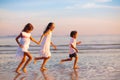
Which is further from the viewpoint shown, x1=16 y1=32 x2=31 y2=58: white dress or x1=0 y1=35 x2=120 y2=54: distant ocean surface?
x1=0 y1=35 x2=120 y2=54: distant ocean surface

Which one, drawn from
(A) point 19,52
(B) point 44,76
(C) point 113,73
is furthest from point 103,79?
(A) point 19,52

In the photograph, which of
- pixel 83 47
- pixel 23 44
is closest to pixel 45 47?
pixel 23 44

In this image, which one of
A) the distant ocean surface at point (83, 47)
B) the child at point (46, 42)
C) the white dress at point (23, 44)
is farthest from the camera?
the distant ocean surface at point (83, 47)

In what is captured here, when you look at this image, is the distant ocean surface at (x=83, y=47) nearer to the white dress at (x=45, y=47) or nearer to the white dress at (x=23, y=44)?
the white dress at (x=45, y=47)

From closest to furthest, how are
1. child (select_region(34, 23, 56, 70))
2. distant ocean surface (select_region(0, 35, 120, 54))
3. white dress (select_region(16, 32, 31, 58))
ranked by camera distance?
white dress (select_region(16, 32, 31, 58)) < child (select_region(34, 23, 56, 70)) < distant ocean surface (select_region(0, 35, 120, 54))

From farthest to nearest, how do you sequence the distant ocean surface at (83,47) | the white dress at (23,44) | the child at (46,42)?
the distant ocean surface at (83,47), the child at (46,42), the white dress at (23,44)

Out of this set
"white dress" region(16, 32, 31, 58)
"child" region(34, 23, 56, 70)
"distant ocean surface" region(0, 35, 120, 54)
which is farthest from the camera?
"distant ocean surface" region(0, 35, 120, 54)

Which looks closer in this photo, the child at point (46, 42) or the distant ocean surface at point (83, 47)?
the child at point (46, 42)

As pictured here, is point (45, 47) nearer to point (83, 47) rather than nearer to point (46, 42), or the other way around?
point (46, 42)

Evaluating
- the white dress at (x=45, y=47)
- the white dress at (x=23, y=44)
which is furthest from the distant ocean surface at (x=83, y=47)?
the white dress at (x=23, y=44)

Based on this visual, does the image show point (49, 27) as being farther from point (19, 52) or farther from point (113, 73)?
point (113, 73)

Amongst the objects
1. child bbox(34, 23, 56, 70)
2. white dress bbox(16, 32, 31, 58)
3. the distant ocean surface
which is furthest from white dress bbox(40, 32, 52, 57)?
Result: the distant ocean surface

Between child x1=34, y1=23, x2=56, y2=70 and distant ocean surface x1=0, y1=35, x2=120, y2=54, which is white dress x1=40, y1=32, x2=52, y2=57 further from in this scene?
distant ocean surface x1=0, y1=35, x2=120, y2=54

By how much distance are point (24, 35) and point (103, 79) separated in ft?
11.1
